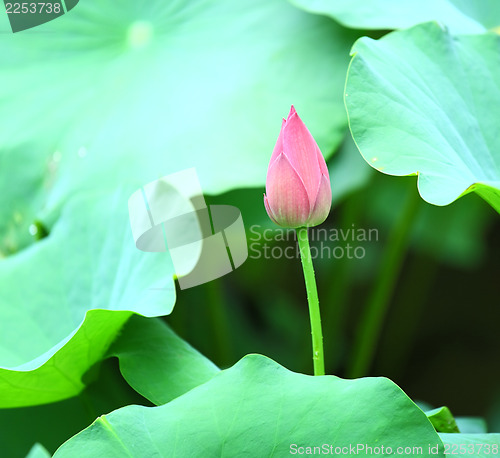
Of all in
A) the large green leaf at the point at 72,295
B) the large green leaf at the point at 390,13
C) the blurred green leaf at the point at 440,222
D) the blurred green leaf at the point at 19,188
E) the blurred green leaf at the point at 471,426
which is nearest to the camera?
the large green leaf at the point at 72,295

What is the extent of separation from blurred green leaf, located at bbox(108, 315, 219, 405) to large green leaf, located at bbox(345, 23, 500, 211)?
295 mm

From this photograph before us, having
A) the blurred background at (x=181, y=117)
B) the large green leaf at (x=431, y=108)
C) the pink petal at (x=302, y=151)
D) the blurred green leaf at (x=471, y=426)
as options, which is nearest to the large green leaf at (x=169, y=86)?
the blurred background at (x=181, y=117)

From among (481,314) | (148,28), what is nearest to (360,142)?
(148,28)

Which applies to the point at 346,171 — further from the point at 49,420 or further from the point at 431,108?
the point at 49,420

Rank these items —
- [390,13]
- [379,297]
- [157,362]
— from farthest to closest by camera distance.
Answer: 1. [379,297]
2. [390,13]
3. [157,362]

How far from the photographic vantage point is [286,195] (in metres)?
0.53

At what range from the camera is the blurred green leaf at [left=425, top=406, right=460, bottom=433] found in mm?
587

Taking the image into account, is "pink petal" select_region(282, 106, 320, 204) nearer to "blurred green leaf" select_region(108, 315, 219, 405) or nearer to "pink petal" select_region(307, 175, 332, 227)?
"pink petal" select_region(307, 175, 332, 227)

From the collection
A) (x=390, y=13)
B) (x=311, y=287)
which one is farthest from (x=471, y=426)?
(x=390, y=13)

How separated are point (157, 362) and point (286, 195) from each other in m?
0.26

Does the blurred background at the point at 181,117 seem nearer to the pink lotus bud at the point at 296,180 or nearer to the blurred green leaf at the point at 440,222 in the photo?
the blurred green leaf at the point at 440,222

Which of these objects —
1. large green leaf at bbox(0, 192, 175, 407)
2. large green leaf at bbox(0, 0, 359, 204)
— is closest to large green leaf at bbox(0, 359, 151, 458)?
large green leaf at bbox(0, 192, 175, 407)

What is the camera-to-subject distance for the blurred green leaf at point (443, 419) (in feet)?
1.93

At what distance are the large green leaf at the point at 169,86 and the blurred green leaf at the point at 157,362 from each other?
0.23 m
